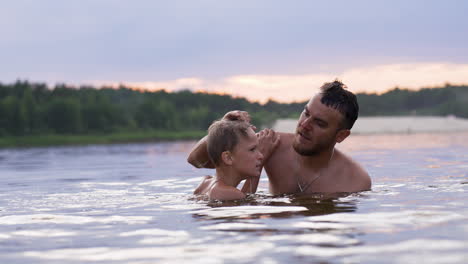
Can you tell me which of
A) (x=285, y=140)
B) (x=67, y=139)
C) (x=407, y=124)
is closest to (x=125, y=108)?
(x=67, y=139)

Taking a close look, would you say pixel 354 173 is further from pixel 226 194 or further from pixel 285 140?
pixel 226 194

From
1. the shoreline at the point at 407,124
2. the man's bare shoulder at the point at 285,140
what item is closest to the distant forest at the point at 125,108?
the shoreline at the point at 407,124

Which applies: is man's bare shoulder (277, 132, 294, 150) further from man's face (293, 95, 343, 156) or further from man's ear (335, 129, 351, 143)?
man's ear (335, 129, 351, 143)

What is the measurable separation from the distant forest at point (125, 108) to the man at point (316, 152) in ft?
163

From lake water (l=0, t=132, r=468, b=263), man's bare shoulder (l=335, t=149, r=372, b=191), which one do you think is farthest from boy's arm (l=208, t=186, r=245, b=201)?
man's bare shoulder (l=335, t=149, r=372, b=191)

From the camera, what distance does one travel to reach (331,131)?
6.23 m

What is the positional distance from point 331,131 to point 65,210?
2750 mm

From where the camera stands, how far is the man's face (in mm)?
6125

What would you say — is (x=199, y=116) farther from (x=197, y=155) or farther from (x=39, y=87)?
(x=197, y=155)

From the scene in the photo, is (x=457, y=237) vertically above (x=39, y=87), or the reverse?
(x=39, y=87)

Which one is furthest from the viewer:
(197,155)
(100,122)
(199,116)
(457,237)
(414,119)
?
(199,116)

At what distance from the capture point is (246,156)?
233 inches

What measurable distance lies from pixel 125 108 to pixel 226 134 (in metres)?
109

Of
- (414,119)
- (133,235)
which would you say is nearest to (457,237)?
(133,235)
